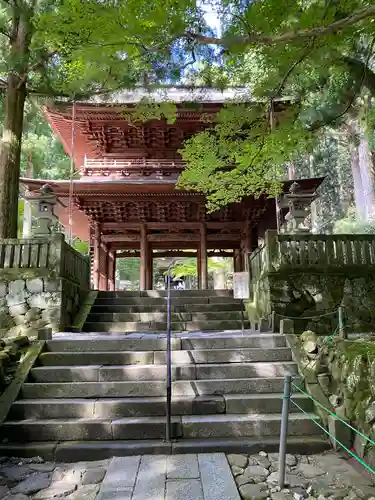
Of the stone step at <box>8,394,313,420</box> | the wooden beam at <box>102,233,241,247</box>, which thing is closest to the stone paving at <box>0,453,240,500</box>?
the stone step at <box>8,394,313,420</box>

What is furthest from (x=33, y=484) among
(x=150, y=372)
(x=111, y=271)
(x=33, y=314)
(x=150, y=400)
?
(x=111, y=271)

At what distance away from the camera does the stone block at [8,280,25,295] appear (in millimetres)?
6707

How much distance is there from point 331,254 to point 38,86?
7.08 m

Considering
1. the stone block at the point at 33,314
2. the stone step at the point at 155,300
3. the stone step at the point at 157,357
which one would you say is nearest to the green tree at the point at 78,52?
the stone block at the point at 33,314

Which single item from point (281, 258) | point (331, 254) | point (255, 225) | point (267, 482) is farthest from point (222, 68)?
point (255, 225)

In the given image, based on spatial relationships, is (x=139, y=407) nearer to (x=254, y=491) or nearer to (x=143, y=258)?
(x=254, y=491)

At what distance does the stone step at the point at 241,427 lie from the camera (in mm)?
3738

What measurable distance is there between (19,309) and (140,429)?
3.98 meters

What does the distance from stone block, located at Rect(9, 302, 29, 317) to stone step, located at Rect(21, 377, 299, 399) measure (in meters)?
2.59

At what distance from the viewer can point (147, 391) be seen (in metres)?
4.29

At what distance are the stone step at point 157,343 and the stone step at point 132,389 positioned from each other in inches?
31.4

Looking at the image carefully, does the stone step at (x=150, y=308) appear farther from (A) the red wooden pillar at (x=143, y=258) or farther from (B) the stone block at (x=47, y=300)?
(A) the red wooden pillar at (x=143, y=258)

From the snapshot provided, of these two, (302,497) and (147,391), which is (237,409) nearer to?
(147,391)

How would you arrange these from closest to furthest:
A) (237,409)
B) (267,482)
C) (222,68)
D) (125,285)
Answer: (267,482) → (237,409) → (222,68) → (125,285)
